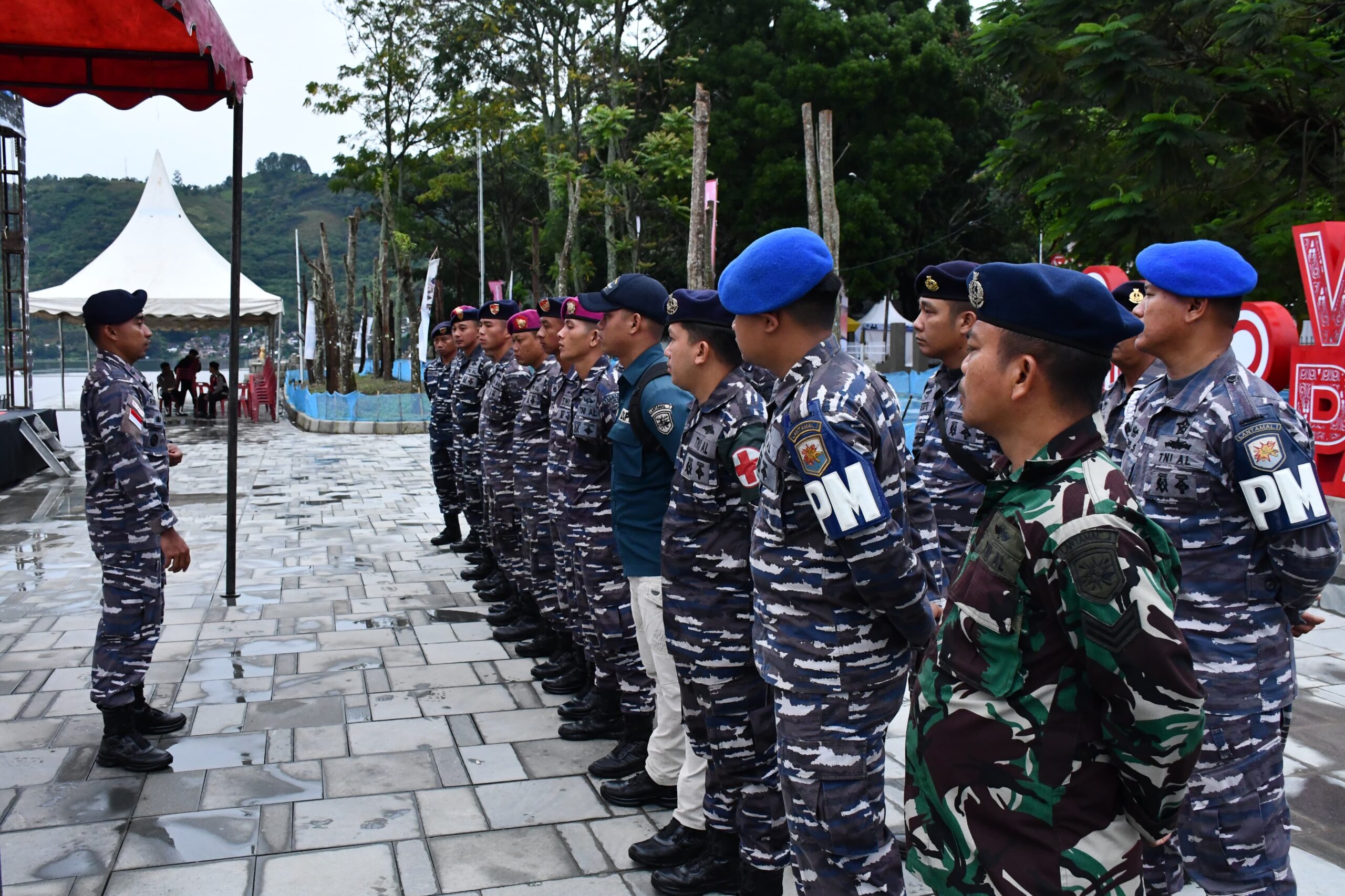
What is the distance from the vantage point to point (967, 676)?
1.75m

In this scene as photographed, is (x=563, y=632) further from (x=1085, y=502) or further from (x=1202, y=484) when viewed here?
(x=1085, y=502)

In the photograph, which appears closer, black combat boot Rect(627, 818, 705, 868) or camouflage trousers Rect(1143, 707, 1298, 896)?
camouflage trousers Rect(1143, 707, 1298, 896)

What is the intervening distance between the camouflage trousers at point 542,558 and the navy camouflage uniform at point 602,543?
3.20ft

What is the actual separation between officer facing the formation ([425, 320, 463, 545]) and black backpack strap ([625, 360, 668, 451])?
516 centimetres

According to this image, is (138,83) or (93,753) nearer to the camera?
(93,753)

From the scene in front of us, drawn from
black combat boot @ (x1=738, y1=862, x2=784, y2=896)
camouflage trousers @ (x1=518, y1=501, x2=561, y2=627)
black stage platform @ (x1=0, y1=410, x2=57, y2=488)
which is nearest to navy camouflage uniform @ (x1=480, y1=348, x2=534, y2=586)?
camouflage trousers @ (x1=518, y1=501, x2=561, y2=627)

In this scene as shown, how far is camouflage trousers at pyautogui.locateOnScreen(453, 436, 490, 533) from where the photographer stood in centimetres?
777

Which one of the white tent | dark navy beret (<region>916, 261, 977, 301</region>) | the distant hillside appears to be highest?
the distant hillside

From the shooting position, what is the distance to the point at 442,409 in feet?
29.0

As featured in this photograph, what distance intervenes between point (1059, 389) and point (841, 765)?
103cm

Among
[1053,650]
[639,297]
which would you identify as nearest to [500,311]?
[639,297]

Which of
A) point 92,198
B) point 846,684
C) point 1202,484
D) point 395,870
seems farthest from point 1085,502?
point 92,198

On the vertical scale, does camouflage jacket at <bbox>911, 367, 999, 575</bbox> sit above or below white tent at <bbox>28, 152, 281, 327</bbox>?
below

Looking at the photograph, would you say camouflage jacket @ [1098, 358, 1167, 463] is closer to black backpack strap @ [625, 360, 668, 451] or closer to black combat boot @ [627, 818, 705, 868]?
black backpack strap @ [625, 360, 668, 451]
